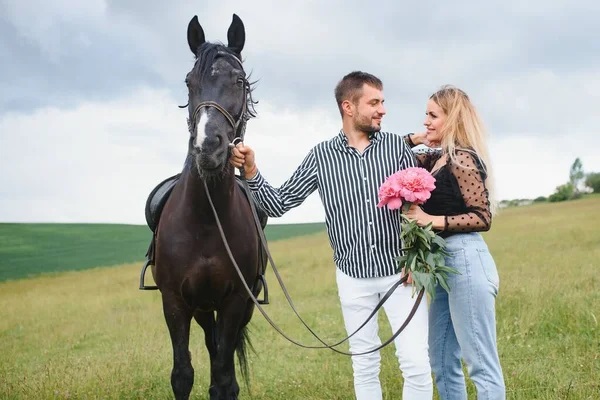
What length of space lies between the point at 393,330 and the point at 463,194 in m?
1.05

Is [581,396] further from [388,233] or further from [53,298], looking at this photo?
[53,298]

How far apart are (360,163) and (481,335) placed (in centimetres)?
135

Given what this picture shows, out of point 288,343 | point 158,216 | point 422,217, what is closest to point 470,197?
point 422,217

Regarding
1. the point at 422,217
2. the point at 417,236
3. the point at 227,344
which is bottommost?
the point at 227,344

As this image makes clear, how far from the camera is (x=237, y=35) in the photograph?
4.74m

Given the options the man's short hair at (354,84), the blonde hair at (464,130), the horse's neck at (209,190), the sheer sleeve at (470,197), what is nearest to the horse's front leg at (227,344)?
the horse's neck at (209,190)

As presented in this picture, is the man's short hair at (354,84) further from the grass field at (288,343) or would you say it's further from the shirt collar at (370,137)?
the grass field at (288,343)

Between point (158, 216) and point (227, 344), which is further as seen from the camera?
point (158, 216)

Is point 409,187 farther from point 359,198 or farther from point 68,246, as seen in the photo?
point 68,246

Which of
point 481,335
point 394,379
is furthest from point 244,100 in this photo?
point 394,379

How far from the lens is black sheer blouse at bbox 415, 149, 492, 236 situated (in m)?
3.62

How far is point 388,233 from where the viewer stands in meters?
4.01

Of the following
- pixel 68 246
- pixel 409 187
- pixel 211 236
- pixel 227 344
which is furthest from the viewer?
pixel 68 246

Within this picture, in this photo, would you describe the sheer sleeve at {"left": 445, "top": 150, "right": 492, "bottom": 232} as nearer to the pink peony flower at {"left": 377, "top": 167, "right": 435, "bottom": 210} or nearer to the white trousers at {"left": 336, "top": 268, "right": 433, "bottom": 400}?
the pink peony flower at {"left": 377, "top": 167, "right": 435, "bottom": 210}
